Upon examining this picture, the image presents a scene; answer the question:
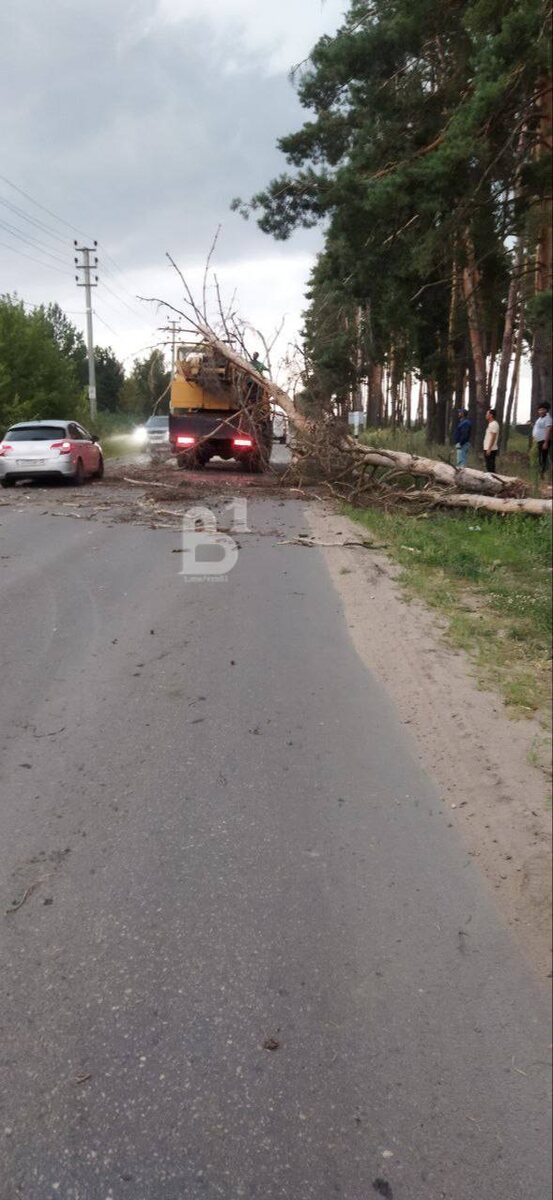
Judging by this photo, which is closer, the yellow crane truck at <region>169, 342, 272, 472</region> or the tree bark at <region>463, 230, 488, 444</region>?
the yellow crane truck at <region>169, 342, 272, 472</region>

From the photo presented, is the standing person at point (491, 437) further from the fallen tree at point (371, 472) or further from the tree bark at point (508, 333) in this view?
the tree bark at point (508, 333)

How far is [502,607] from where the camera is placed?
675 centimetres

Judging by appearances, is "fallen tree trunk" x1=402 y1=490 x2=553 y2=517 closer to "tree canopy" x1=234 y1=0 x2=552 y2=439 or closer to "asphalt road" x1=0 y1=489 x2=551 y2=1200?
"tree canopy" x1=234 y1=0 x2=552 y2=439

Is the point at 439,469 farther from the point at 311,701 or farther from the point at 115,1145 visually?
the point at 115,1145

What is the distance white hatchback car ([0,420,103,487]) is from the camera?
15.8m

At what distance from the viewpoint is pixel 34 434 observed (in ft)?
53.4

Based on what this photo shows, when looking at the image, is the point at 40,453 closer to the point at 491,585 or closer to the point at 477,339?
the point at 491,585

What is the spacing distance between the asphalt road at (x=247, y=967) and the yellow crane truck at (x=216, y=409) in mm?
13116

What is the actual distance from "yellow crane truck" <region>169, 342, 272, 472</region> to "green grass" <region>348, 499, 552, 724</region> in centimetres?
600

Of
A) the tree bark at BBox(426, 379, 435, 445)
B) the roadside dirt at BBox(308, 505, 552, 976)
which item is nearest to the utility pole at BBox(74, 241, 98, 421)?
the tree bark at BBox(426, 379, 435, 445)

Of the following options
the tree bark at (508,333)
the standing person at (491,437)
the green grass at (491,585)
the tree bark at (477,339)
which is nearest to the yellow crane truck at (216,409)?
the standing person at (491,437)

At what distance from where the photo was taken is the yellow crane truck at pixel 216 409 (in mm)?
17188

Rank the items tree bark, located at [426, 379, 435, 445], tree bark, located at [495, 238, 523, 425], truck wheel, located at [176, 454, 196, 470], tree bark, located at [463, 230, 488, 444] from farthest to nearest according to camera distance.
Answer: tree bark, located at [426, 379, 435, 445]
tree bark, located at [495, 238, 523, 425]
truck wheel, located at [176, 454, 196, 470]
tree bark, located at [463, 230, 488, 444]

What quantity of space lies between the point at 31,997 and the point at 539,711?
2.99 m
